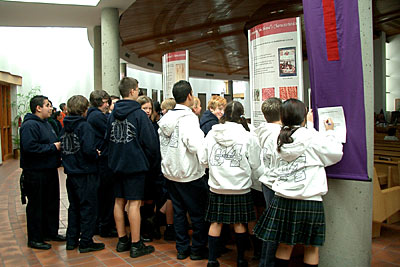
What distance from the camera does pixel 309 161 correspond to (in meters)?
2.59

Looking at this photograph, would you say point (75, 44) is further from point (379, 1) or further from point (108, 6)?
point (379, 1)

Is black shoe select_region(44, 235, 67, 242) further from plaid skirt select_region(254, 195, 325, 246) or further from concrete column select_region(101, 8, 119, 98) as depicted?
concrete column select_region(101, 8, 119, 98)

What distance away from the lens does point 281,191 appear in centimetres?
267

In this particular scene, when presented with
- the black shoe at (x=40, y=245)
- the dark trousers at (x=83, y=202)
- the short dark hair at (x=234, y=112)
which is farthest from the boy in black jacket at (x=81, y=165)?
the short dark hair at (x=234, y=112)

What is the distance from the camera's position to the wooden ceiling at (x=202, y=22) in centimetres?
839

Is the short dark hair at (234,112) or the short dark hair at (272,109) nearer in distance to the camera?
the short dark hair at (272,109)

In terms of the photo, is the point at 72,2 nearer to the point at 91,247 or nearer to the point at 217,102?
the point at 217,102

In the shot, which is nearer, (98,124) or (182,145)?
(182,145)

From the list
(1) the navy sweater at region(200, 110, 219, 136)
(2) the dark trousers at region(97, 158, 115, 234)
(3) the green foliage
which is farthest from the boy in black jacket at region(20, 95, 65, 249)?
(3) the green foliage

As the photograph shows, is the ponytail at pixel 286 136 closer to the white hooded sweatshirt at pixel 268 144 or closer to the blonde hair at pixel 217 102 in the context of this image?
the white hooded sweatshirt at pixel 268 144

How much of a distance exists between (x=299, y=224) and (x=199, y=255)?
1.40 meters

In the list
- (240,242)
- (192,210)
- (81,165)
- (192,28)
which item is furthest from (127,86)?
(192,28)

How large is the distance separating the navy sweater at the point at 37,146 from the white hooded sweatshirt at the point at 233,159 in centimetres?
188

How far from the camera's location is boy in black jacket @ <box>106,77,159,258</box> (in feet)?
12.3
